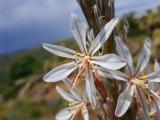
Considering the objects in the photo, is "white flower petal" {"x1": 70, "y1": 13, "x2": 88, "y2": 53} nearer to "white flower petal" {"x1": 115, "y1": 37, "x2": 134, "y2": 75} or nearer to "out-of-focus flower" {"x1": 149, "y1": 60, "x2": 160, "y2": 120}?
"white flower petal" {"x1": 115, "y1": 37, "x2": 134, "y2": 75}

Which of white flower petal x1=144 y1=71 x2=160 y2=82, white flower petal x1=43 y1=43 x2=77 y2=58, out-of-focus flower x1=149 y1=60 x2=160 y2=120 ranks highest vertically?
white flower petal x1=43 y1=43 x2=77 y2=58

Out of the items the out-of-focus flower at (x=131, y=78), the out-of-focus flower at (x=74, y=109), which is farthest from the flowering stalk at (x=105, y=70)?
the out-of-focus flower at (x=74, y=109)

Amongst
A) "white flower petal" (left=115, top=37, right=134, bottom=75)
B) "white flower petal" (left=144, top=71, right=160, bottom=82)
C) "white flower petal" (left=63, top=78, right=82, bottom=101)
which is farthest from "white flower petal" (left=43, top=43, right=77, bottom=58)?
"white flower petal" (left=144, top=71, right=160, bottom=82)

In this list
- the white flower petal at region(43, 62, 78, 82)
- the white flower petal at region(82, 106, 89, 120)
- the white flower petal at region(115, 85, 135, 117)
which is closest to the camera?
the white flower petal at region(115, 85, 135, 117)

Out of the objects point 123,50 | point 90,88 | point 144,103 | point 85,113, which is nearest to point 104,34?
point 123,50

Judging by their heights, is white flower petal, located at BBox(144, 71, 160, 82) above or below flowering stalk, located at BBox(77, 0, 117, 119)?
below

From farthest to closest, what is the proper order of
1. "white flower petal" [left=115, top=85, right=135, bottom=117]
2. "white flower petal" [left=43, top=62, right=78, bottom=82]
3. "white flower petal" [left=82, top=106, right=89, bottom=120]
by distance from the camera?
"white flower petal" [left=82, top=106, right=89, bottom=120] < "white flower petal" [left=43, top=62, right=78, bottom=82] < "white flower petal" [left=115, top=85, right=135, bottom=117]

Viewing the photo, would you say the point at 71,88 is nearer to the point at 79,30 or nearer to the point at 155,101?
the point at 79,30

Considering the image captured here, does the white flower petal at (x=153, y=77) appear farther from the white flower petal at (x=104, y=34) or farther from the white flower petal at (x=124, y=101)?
the white flower petal at (x=104, y=34)

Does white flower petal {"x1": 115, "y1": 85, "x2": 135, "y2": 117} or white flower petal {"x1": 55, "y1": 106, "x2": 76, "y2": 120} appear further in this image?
white flower petal {"x1": 55, "y1": 106, "x2": 76, "y2": 120}
